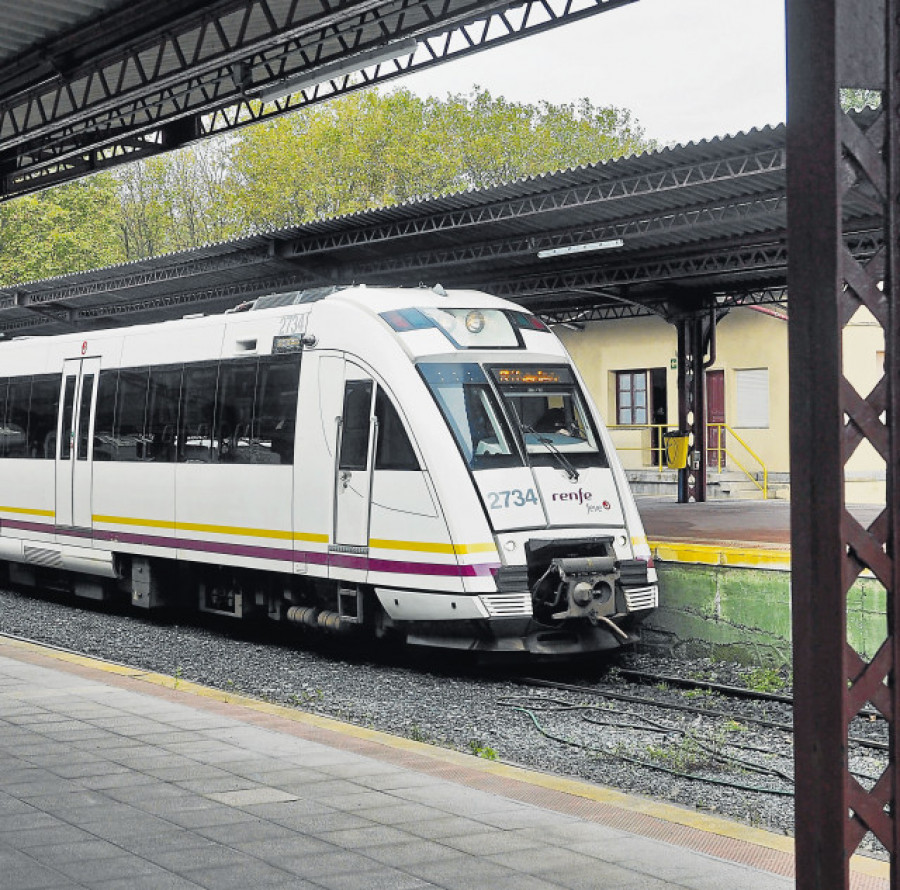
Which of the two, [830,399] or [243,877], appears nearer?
[830,399]

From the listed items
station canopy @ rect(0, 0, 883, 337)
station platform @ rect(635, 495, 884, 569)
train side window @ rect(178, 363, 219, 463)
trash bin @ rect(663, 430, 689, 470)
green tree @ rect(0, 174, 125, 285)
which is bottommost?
station platform @ rect(635, 495, 884, 569)

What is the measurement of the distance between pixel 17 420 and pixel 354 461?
7.74 metres

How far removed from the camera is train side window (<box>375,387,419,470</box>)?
11.8m

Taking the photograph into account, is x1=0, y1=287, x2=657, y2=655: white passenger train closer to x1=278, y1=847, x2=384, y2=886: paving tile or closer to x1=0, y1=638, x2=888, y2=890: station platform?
x1=0, y1=638, x2=888, y2=890: station platform

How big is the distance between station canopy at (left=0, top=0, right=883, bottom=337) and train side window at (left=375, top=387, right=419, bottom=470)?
335 cm

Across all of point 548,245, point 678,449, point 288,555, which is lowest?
point 288,555

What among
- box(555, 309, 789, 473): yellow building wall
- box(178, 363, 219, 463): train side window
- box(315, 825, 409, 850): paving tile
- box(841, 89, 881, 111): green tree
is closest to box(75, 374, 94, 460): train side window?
box(178, 363, 219, 463): train side window

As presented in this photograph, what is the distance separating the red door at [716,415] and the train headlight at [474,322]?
22640 mm

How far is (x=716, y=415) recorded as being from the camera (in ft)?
118

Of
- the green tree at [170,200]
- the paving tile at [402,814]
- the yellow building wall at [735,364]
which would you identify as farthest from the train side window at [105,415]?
the green tree at [170,200]

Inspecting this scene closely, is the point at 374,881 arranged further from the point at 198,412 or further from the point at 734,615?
the point at 198,412

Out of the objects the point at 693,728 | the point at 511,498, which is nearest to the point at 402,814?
the point at 693,728

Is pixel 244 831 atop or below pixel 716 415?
below

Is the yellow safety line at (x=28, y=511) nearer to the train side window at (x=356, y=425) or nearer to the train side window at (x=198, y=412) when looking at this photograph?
the train side window at (x=198, y=412)
